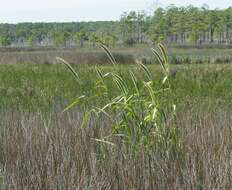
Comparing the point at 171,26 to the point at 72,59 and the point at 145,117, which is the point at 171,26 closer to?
Answer: the point at 72,59

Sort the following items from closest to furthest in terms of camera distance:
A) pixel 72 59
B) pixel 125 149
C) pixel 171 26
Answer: pixel 125 149, pixel 72 59, pixel 171 26

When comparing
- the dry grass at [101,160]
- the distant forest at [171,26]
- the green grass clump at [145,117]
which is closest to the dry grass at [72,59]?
the dry grass at [101,160]

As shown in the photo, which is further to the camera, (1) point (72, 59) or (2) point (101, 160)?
(1) point (72, 59)

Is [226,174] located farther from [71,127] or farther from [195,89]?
[195,89]

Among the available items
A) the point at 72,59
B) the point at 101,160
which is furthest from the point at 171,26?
the point at 101,160

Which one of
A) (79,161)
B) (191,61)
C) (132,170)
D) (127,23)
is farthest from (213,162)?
(127,23)

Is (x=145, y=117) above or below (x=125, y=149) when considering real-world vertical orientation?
above

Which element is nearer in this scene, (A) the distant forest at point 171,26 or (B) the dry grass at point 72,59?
(B) the dry grass at point 72,59

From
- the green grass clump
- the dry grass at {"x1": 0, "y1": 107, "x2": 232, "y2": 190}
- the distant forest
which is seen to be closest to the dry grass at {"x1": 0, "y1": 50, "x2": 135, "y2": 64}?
the dry grass at {"x1": 0, "y1": 107, "x2": 232, "y2": 190}

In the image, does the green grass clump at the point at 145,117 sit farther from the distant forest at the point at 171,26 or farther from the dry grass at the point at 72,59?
the distant forest at the point at 171,26

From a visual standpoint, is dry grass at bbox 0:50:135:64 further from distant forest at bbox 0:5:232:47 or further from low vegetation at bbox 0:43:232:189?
distant forest at bbox 0:5:232:47

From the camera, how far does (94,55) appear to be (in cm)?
2530

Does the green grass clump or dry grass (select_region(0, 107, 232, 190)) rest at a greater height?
the green grass clump

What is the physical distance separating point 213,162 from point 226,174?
26cm
